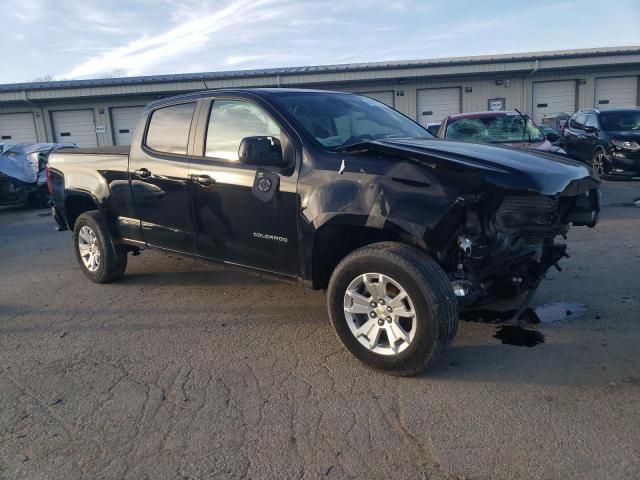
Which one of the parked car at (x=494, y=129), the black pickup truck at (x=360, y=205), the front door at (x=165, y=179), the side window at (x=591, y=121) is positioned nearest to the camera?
the black pickup truck at (x=360, y=205)

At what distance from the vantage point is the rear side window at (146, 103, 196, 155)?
4.78m

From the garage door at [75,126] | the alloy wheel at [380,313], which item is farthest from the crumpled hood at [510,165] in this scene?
the garage door at [75,126]

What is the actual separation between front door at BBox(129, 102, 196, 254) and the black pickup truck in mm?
17

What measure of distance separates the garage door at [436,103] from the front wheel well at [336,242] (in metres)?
24.4

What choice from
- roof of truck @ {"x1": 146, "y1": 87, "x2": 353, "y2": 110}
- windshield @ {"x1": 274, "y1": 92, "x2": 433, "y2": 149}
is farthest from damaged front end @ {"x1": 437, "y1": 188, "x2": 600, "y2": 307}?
roof of truck @ {"x1": 146, "y1": 87, "x2": 353, "y2": 110}

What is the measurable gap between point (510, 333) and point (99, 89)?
A: 2727 centimetres

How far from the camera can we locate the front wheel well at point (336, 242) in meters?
3.71

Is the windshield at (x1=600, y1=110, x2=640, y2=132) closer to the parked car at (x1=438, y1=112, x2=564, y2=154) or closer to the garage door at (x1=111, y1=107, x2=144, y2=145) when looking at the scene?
the parked car at (x1=438, y1=112, x2=564, y2=154)

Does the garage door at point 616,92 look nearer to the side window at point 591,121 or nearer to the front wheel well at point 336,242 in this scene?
the side window at point 591,121

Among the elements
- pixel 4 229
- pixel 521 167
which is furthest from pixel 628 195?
pixel 4 229

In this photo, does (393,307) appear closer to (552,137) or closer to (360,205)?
(360,205)

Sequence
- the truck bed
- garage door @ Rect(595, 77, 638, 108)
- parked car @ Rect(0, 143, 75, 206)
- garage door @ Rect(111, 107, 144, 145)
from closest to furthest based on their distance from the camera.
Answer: the truck bed, parked car @ Rect(0, 143, 75, 206), garage door @ Rect(595, 77, 638, 108), garage door @ Rect(111, 107, 144, 145)

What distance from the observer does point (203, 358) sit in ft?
12.6

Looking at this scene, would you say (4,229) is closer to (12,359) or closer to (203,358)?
(12,359)
